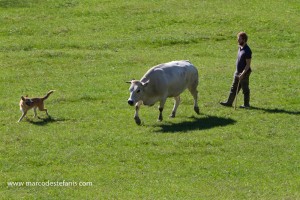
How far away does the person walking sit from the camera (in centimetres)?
2941

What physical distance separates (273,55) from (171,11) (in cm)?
1087

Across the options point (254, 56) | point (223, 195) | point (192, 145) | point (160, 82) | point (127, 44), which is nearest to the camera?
point (223, 195)

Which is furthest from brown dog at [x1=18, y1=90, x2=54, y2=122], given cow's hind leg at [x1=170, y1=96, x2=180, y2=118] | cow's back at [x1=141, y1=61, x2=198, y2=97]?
cow's hind leg at [x1=170, y1=96, x2=180, y2=118]

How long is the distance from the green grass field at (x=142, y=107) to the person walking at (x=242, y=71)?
1.89 feet

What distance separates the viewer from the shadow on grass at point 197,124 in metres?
27.1

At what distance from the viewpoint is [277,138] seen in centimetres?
2623

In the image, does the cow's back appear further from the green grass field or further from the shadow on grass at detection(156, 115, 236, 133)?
the shadow on grass at detection(156, 115, 236, 133)

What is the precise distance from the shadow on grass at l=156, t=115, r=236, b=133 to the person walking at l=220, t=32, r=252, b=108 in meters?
1.81

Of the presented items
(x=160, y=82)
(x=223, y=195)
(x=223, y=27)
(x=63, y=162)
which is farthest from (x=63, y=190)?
(x=223, y=27)

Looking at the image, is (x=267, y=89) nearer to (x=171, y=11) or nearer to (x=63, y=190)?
(x=63, y=190)

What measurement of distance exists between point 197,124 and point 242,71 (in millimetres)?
3260

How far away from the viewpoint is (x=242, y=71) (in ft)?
97.9

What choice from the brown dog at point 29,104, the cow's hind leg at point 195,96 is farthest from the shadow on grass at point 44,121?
the cow's hind leg at point 195,96

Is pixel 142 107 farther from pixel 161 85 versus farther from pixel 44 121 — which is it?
pixel 44 121
